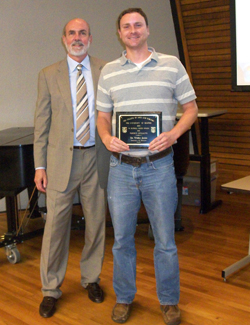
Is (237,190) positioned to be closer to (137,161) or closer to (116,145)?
(137,161)

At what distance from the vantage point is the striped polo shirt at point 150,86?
2.14 meters

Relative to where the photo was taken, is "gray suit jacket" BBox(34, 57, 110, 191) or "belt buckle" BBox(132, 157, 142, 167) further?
"gray suit jacket" BBox(34, 57, 110, 191)

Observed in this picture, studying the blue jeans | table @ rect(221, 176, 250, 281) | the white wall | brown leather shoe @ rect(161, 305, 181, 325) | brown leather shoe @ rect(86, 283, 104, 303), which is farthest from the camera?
A: the white wall

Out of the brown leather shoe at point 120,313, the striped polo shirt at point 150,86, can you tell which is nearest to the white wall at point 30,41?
the striped polo shirt at point 150,86

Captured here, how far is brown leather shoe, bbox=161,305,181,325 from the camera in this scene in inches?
91.3

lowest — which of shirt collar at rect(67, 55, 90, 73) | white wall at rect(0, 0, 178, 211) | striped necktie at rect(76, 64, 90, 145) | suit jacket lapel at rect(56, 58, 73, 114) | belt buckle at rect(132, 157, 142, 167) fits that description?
belt buckle at rect(132, 157, 142, 167)

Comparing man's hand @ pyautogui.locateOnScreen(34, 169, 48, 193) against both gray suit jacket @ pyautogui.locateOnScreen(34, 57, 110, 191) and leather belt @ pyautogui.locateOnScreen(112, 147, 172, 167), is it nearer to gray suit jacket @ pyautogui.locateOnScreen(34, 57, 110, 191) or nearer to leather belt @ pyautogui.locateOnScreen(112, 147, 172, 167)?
gray suit jacket @ pyautogui.locateOnScreen(34, 57, 110, 191)

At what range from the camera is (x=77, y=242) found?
3.73 meters

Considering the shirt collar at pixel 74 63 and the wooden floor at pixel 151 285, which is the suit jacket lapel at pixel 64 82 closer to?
the shirt collar at pixel 74 63

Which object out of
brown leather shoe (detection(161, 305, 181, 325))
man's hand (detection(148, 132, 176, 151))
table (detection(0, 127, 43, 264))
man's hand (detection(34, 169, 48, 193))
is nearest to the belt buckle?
man's hand (detection(148, 132, 176, 151))

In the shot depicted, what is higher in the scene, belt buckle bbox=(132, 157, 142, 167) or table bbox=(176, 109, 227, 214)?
belt buckle bbox=(132, 157, 142, 167)

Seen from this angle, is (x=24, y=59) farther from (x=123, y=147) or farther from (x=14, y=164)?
(x=123, y=147)

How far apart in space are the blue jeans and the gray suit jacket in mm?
301

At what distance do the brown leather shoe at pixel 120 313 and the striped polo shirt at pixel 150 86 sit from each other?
1.01m
